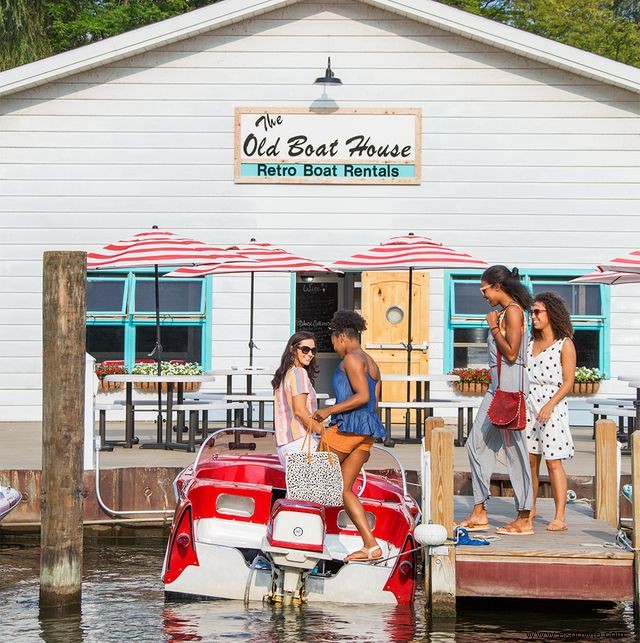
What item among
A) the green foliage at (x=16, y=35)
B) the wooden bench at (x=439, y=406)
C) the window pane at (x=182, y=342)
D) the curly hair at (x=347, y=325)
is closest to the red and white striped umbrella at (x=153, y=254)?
the wooden bench at (x=439, y=406)

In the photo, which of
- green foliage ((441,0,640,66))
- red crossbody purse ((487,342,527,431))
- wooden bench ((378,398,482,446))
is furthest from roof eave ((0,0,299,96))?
green foliage ((441,0,640,66))

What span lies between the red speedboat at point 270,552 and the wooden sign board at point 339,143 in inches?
340

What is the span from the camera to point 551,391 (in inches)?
405

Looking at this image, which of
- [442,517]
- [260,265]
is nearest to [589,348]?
[260,265]

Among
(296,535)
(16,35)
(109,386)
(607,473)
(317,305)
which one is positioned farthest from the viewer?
(16,35)

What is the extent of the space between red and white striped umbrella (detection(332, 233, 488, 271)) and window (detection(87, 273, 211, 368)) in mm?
3367

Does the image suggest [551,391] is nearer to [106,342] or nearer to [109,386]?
[109,386]

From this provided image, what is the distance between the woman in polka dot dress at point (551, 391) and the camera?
10195 millimetres

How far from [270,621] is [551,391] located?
265 cm

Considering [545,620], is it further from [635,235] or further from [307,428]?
[635,235]

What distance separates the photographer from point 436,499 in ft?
32.3

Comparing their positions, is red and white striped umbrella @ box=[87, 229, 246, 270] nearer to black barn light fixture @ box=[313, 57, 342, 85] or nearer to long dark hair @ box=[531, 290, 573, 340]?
black barn light fixture @ box=[313, 57, 342, 85]

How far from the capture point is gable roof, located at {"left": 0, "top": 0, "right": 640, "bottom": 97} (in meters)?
18.2

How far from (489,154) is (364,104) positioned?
180 centimetres
